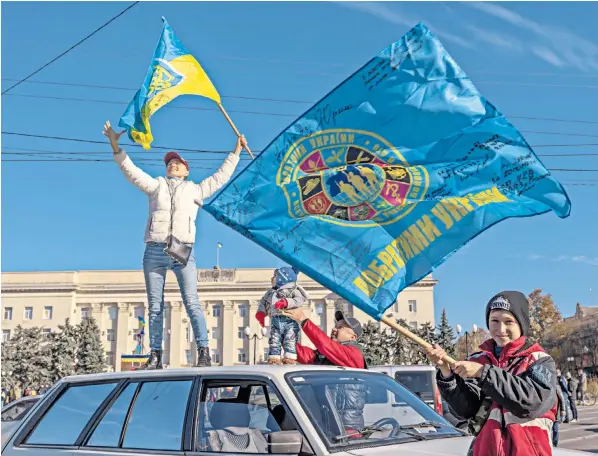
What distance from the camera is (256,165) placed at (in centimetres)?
559

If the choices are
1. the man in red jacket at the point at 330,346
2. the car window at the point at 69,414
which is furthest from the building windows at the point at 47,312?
the car window at the point at 69,414

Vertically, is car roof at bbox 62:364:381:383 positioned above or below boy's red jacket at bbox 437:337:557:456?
above

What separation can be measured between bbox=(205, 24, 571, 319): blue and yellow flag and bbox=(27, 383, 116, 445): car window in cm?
155

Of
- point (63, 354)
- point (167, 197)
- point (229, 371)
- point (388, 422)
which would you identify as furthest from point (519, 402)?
point (63, 354)

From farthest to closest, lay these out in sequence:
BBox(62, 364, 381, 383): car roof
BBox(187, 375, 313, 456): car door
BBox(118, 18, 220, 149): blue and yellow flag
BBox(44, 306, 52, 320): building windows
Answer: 1. BBox(44, 306, 52, 320): building windows
2. BBox(118, 18, 220, 149): blue and yellow flag
3. BBox(62, 364, 381, 383): car roof
4. BBox(187, 375, 313, 456): car door

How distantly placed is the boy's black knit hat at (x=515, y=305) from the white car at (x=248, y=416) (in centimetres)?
77

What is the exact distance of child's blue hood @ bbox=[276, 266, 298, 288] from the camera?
8.16 m

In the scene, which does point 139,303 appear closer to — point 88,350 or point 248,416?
point 88,350

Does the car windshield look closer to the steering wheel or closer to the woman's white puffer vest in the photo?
the steering wheel

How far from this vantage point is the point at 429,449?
4020 mm

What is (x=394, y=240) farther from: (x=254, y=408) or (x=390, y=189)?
(x=254, y=408)

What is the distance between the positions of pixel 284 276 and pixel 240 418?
369 centimetres

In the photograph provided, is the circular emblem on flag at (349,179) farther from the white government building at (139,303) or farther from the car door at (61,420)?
the white government building at (139,303)
